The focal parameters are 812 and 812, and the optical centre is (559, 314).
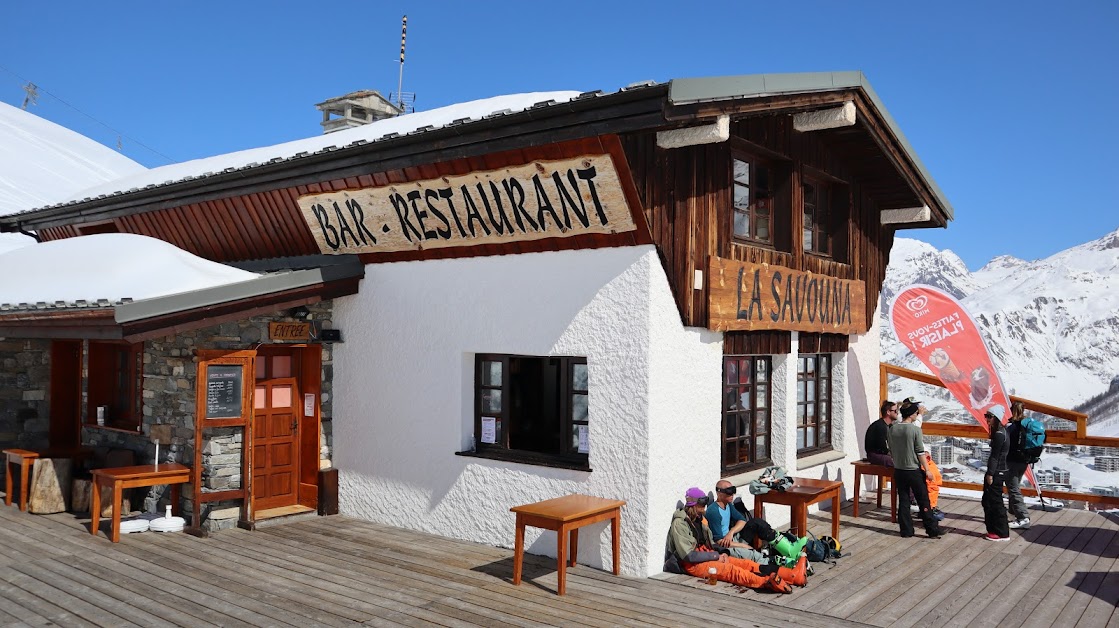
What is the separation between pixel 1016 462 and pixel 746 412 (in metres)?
3.26

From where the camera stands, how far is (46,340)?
1159cm

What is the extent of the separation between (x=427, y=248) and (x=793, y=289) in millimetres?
4130

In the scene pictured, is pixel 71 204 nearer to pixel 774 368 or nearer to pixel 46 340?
pixel 46 340

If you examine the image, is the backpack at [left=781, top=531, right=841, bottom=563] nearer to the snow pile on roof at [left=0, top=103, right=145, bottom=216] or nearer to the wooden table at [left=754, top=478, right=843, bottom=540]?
the wooden table at [left=754, top=478, right=843, bottom=540]

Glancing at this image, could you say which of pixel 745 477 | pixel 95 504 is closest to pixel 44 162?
pixel 95 504

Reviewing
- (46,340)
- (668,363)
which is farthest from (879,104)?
(46,340)

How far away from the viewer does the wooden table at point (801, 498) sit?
794cm

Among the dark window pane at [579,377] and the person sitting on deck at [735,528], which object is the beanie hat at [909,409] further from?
the dark window pane at [579,377]

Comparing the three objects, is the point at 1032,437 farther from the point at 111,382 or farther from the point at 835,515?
the point at 111,382

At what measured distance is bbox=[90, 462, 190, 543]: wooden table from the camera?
838 centimetres

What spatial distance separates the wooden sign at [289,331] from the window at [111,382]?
259 cm

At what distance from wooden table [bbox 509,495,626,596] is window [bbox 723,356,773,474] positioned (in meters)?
1.78

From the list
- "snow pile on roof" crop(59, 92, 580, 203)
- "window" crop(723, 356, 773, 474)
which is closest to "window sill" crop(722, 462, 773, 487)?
"window" crop(723, 356, 773, 474)

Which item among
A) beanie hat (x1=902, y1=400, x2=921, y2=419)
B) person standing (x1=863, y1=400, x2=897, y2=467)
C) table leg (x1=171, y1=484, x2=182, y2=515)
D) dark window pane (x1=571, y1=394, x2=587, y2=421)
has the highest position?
dark window pane (x1=571, y1=394, x2=587, y2=421)
